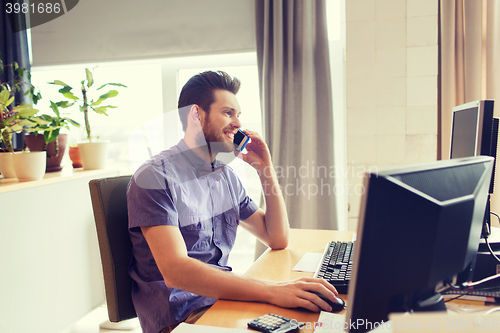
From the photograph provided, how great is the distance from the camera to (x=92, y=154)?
212 centimetres

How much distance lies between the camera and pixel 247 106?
104 inches

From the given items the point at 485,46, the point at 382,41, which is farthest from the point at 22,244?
the point at 485,46

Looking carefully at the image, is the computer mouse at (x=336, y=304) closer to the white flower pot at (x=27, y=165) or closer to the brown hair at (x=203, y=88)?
the brown hair at (x=203, y=88)

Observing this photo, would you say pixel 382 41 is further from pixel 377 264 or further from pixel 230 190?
pixel 377 264

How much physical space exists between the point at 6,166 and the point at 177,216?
133 cm

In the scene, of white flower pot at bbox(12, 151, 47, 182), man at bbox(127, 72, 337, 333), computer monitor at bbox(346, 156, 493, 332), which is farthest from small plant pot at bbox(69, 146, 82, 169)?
computer monitor at bbox(346, 156, 493, 332)

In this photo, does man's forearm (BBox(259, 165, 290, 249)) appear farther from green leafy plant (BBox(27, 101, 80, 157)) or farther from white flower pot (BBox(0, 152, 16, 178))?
white flower pot (BBox(0, 152, 16, 178))

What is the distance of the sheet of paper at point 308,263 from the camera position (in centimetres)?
105

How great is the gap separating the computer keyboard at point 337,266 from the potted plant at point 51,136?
153cm

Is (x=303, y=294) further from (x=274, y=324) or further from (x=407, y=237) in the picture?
(x=407, y=237)

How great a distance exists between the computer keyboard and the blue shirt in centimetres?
34

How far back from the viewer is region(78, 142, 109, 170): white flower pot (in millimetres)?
2104

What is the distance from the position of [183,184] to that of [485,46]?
2071mm

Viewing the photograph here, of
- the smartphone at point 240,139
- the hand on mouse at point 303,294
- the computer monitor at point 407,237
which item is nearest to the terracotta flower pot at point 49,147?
the smartphone at point 240,139
